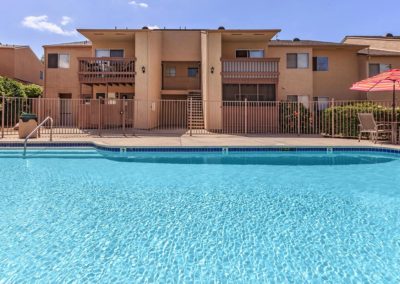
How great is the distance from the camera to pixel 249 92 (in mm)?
18688

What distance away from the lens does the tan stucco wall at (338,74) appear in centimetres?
2094

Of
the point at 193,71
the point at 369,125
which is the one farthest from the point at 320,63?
the point at 369,125

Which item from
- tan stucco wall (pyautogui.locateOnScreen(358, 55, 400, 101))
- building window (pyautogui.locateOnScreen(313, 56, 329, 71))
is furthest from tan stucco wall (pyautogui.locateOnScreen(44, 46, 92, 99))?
tan stucco wall (pyautogui.locateOnScreen(358, 55, 400, 101))

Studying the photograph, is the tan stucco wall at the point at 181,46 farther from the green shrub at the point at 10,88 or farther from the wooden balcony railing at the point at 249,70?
the green shrub at the point at 10,88

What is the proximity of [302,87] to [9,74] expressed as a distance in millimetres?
24885

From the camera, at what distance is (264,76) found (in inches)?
724

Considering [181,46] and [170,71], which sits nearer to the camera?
[181,46]

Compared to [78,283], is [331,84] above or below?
above

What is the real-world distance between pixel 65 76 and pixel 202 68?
10690 mm

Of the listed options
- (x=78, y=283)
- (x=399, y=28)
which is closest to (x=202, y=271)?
Answer: (x=78, y=283)

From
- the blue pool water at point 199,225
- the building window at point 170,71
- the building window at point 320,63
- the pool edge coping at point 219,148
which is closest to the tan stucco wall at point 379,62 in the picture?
the building window at point 320,63

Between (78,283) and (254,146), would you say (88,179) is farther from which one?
(254,146)

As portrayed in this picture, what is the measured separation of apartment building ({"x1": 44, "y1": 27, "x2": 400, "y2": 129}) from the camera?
61.0ft

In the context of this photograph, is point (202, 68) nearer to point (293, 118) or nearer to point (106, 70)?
point (106, 70)
